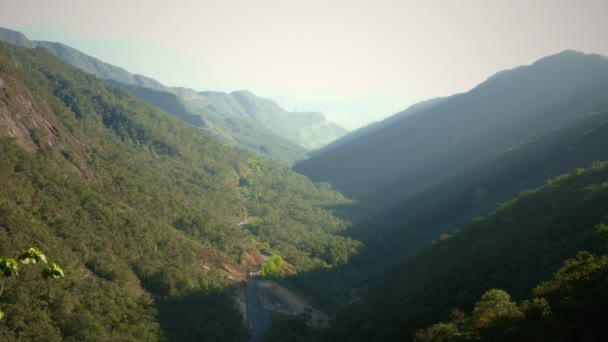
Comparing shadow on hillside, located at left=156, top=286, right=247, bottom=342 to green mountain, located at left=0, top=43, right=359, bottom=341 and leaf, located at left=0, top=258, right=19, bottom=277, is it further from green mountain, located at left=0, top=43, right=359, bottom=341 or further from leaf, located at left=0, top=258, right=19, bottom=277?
leaf, located at left=0, top=258, right=19, bottom=277

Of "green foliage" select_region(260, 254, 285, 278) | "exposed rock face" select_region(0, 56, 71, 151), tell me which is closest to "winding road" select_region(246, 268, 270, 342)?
"green foliage" select_region(260, 254, 285, 278)

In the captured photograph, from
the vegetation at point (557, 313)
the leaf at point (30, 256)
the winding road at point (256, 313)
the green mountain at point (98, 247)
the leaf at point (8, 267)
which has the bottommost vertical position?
the winding road at point (256, 313)

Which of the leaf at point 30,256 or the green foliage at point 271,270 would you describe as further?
the green foliage at point 271,270

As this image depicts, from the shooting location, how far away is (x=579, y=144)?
602ft

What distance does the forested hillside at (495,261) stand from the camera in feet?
278

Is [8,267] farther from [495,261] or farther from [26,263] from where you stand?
[495,261]

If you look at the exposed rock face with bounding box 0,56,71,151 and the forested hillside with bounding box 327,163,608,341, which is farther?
the exposed rock face with bounding box 0,56,71,151

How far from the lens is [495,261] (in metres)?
98.6

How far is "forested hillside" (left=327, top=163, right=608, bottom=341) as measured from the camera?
3334 inches

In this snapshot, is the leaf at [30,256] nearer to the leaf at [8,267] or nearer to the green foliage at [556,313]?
the leaf at [8,267]

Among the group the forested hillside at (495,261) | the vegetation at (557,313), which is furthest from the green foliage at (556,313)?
the forested hillside at (495,261)

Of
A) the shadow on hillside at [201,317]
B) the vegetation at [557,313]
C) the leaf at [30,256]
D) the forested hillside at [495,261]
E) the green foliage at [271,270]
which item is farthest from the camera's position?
the green foliage at [271,270]

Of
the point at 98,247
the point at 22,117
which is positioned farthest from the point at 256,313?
the point at 22,117

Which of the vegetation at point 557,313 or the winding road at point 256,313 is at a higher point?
the vegetation at point 557,313
